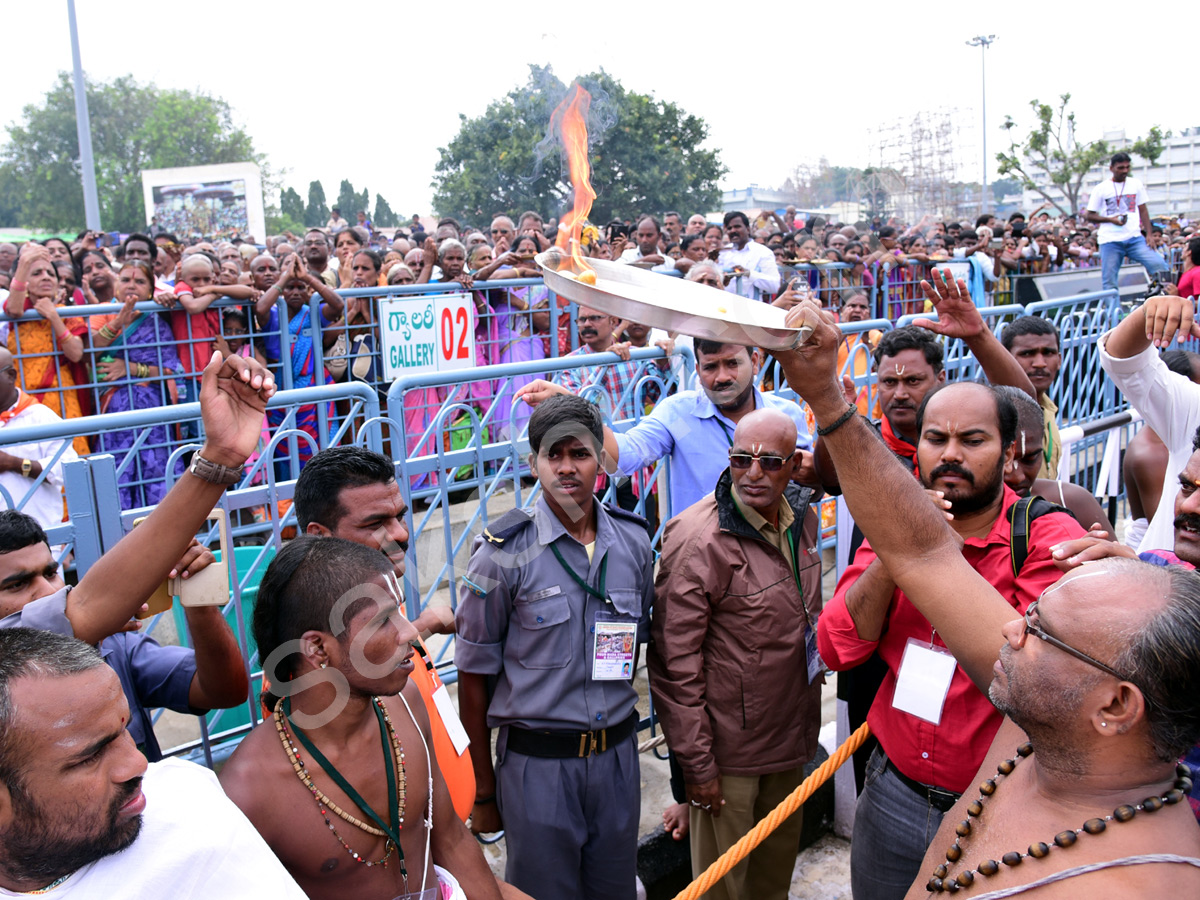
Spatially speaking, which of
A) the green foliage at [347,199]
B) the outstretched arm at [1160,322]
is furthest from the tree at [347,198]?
the outstretched arm at [1160,322]

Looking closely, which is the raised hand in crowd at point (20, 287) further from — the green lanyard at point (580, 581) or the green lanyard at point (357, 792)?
the green lanyard at point (357, 792)

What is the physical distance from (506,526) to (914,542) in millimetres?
1408

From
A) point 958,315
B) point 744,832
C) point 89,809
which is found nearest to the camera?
point 89,809

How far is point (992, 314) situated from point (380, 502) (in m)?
5.97

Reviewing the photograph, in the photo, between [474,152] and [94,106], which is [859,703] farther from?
[94,106]

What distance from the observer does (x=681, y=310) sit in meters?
1.60

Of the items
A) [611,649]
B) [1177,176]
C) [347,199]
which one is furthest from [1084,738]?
[347,199]

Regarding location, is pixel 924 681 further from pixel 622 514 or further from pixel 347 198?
pixel 347 198

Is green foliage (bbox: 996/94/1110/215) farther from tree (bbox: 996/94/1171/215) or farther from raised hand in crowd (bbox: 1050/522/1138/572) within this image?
raised hand in crowd (bbox: 1050/522/1138/572)

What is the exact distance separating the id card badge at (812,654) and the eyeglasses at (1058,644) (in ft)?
5.07

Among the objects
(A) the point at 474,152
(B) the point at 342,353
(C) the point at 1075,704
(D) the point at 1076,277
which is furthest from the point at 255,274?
(D) the point at 1076,277

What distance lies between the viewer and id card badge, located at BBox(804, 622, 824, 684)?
10.7 ft

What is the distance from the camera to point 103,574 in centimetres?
217

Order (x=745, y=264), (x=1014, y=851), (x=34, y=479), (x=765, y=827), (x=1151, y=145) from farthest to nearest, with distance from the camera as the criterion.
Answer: (x=1151, y=145)
(x=745, y=264)
(x=34, y=479)
(x=765, y=827)
(x=1014, y=851)
